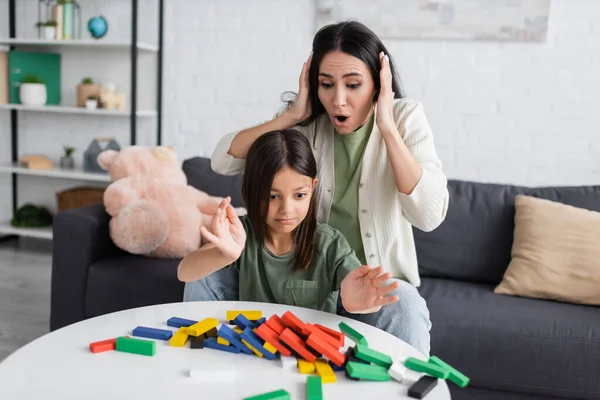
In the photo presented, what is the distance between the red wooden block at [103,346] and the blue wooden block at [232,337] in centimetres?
18

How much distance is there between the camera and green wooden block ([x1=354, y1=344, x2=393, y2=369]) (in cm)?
107

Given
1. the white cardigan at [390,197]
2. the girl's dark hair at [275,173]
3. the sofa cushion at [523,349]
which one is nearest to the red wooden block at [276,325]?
the girl's dark hair at [275,173]

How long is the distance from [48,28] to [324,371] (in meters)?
→ 2.96

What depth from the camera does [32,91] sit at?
3479 millimetres

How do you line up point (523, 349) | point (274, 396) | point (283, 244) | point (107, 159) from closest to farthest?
point (274, 396), point (283, 244), point (523, 349), point (107, 159)

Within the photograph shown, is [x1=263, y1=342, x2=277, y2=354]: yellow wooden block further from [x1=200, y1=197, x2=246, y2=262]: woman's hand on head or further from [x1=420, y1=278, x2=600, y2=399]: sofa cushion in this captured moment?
[x1=420, y1=278, x2=600, y2=399]: sofa cushion

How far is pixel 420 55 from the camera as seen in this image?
3021mm

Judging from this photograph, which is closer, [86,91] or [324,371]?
[324,371]

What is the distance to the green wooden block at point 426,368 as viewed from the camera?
3.37ft

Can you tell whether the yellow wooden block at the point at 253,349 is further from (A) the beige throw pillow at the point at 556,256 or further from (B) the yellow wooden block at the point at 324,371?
(A) the beige throw pillow at the point at 556,256

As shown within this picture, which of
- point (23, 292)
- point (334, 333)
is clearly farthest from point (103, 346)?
point (23, 292)

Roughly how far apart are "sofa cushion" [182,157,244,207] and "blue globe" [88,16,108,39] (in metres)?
1.32

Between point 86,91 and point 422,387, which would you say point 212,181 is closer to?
point 86,91

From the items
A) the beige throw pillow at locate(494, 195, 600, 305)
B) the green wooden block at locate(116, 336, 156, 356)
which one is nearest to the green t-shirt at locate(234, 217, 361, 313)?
the green wooden block at locate(116, 336, 156, 356)
